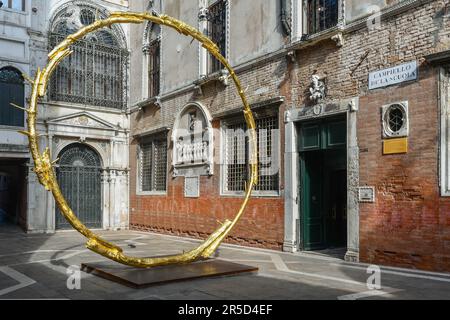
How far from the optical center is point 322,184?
534 inches

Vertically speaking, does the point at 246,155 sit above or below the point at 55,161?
above

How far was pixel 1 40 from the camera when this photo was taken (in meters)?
19.0

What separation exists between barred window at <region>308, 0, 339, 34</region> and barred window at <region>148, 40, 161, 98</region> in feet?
29.5

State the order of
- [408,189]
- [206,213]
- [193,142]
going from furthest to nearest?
1. [193,142]
2. [206,213]
3. [408,189]

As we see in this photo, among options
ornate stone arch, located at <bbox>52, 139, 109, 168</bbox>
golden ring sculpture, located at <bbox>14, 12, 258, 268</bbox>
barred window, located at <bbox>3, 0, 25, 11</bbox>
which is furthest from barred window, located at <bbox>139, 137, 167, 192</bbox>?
golden ring sculpture, located at <bbox>14, 12, 258, 268</bbox>

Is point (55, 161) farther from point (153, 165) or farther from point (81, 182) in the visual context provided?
point (81, 182)

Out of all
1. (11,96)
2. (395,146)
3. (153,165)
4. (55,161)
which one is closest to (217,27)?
(153,165)

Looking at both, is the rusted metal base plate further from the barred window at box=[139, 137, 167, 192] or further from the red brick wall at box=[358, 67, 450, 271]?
the barred window at box=[139, 137, 167, 192]

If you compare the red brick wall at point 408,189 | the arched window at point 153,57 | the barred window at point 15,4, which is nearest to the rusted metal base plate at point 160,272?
the red brick wall at point 408,189

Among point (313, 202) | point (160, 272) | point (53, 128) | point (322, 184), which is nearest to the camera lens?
point (160, 272)

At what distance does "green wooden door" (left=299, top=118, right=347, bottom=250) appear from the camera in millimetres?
12422

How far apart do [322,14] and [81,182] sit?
42.7ft
